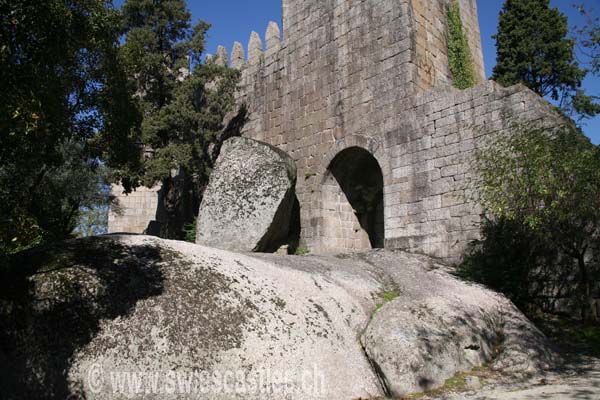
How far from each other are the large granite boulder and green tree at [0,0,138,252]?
333cm

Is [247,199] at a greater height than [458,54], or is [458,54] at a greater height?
[458,54]

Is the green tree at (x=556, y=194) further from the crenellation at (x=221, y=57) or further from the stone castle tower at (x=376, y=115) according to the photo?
the crenellation at (x=221, y=57)

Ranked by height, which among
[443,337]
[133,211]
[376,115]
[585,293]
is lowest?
[443,337]

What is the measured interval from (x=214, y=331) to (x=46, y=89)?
276 cm

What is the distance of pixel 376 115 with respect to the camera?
1182 cm

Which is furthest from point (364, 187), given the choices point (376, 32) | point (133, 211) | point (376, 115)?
point (133, 211)

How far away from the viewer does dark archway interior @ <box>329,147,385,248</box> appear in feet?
42.4

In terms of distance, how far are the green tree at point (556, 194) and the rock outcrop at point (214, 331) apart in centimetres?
194

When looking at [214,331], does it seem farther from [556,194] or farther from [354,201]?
[354,201]

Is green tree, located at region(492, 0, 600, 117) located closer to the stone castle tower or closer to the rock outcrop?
the stone castle tower

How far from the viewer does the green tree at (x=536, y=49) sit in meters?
20.3

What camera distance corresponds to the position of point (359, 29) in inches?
495

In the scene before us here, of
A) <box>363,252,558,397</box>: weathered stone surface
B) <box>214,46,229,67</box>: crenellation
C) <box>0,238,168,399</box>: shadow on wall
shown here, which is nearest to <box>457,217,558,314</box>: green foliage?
<box>363,252,558,397</box>: weathered stone surface

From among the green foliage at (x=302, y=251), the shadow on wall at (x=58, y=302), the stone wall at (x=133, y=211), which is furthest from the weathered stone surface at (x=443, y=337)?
the stone wall at (x=133, y=211)
